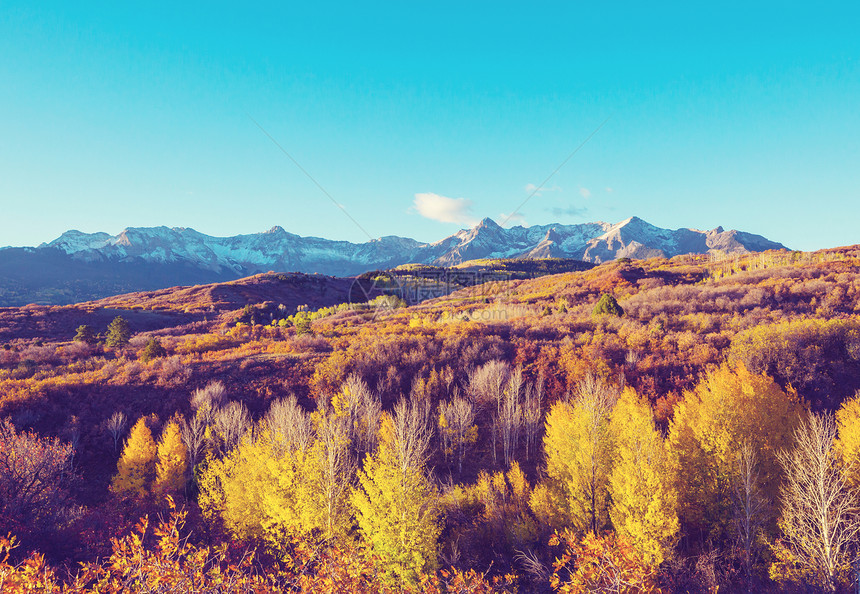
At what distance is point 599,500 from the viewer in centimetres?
1983

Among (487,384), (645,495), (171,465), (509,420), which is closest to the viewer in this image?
(645,495)

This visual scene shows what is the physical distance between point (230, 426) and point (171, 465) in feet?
13.5

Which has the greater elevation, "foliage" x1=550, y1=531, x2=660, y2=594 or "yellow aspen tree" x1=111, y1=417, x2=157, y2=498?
"foliage" x1=550, y1=531, x2=660, y2=594

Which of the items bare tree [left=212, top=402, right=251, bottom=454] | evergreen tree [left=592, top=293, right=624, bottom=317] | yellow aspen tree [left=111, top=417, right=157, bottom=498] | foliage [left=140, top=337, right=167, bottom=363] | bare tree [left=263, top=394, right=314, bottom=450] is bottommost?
yellow aspen tree [left=111, top=417, right=157, bottom=498]

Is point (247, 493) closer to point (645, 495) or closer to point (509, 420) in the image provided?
point (509, 420)

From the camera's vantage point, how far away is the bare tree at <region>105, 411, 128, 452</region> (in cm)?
2842

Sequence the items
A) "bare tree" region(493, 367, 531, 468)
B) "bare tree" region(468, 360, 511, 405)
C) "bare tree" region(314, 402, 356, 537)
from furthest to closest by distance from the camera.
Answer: "bare tree" region(468, 360, 511, 405), "bare tree" region(493, 367, 531, 468), "bare tree" region(314, 402, 356, 537)

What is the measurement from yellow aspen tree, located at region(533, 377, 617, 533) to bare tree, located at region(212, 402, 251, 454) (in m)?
21.7

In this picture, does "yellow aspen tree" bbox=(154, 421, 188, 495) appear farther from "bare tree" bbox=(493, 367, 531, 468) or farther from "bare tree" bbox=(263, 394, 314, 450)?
"bare tree" bbox=(493, 367, 531, 468)

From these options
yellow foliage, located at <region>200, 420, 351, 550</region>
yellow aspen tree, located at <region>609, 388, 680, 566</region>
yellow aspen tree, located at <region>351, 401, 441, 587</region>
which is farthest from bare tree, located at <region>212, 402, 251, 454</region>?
yellow aspen tree, located at <region>609, 388, 680, 566</region>

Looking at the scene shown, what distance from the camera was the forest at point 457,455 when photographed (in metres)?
15.7

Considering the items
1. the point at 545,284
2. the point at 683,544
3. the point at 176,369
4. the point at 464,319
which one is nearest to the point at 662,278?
the point at 545,284

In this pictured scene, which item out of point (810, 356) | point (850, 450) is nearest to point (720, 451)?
point (850, 450)

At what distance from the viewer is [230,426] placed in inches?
1082
